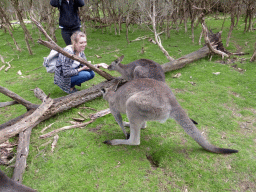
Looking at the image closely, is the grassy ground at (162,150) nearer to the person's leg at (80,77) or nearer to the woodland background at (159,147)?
the woodland background at (159,147)

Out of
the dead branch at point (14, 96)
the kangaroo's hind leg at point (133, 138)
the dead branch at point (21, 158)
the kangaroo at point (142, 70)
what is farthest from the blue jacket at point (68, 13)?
the kangaroo's hind leg at point (133, 138)

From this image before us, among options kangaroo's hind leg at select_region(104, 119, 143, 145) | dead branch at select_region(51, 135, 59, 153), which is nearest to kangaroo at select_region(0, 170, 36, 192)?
dead branch at select_region(51, 135, 59, 153)

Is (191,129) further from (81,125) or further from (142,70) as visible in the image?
(81,125)

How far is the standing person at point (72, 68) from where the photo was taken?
367cm

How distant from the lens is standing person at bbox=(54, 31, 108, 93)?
367 cm

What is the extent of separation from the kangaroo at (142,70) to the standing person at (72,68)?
529 mm

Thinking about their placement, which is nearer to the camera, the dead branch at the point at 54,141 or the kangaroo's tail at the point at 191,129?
the kangaroo's tail at the point at 191,129

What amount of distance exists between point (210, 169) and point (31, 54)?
7523 millimetres

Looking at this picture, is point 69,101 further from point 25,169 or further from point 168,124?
point 168,124

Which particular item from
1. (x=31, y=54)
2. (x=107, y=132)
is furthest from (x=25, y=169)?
(x=31, y=54)

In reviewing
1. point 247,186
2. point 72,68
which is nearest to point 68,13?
point 72,68

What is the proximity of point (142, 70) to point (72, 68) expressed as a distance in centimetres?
153

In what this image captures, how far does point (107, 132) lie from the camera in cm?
328

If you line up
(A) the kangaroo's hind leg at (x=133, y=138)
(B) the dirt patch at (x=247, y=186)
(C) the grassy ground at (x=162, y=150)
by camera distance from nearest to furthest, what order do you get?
(B) the dirt patch at (x=247, y=186) → (C) the grassy ground at (x=162, y=150) → (A) the kangaroo's hind leg at (x=133, y=138)
